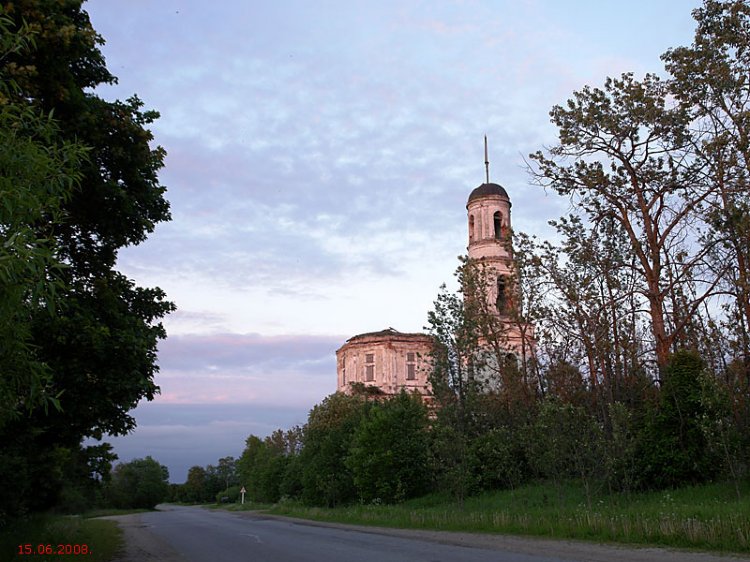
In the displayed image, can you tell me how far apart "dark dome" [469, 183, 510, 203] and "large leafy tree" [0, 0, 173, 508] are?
102ft

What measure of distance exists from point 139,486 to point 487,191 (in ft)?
297

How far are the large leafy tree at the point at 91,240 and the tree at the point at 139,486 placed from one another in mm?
102491

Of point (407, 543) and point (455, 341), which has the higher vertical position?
point (455, 341)

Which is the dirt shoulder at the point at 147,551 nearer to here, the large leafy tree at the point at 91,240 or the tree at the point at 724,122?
the large leafy tree at the point at 91,240

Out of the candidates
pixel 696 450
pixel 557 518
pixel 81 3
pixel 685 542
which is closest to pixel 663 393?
pixel 696 450

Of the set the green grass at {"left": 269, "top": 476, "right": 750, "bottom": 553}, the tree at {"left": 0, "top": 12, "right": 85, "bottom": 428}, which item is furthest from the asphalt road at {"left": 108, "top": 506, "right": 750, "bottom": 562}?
the tree at {"left": 0, "top": 12, "right": 85, "bottom": 428}

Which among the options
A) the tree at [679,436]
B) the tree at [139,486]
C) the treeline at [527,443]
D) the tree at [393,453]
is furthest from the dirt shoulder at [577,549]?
the tree at [139,486]

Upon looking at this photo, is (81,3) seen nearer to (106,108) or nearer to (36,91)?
(106,108)

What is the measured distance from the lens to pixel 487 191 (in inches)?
1779


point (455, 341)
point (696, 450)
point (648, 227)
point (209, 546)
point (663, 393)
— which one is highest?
point (648, 227)

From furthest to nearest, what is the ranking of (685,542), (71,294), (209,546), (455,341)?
(455,341)
(209,546)
(685,542)
(71,294)

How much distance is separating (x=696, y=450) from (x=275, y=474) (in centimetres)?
5036

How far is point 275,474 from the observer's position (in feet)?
220

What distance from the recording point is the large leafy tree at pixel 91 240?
12742mm
